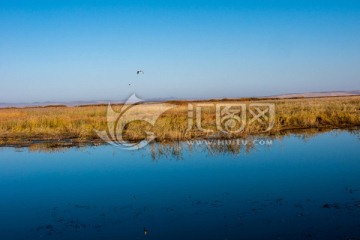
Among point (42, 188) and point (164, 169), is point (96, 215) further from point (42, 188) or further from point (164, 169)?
point (164, 169)

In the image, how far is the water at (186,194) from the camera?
20.1 feet

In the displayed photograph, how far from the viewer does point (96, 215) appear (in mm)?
7004

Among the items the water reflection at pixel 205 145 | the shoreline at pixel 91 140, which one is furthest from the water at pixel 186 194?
the shoreline at pixel 91 140

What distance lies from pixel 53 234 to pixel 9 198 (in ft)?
8.94

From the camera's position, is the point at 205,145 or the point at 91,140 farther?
the point at 91,140

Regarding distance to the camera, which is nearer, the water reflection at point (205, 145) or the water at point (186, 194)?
the water at point (186, 194)

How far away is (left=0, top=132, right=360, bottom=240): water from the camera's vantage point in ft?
20.1

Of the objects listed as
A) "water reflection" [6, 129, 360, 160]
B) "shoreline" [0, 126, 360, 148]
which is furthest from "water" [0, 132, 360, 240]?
"shoreline" [0, 126, 360, 148]

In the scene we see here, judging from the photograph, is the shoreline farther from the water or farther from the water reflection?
the water

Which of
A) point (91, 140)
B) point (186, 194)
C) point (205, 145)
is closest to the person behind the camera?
point (186, 194)

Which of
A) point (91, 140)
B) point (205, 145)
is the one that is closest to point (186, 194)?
point (205, 145)

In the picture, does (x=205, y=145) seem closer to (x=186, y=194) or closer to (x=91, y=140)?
(x=91, y=140)

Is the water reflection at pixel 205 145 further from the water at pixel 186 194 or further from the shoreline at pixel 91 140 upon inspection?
the water at pixel 186 194

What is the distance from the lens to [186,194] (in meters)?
8.12
